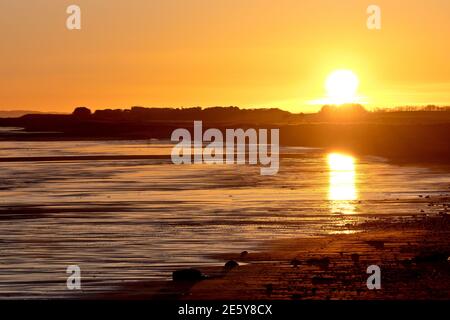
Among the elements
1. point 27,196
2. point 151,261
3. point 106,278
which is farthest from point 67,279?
point 27,196

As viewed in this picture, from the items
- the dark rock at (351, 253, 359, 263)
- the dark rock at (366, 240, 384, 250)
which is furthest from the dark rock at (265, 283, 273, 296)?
the dark rock at (366, 240, 384, 250)

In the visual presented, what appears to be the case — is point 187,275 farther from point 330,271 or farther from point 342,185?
point 342,185

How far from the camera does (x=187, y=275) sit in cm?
1927

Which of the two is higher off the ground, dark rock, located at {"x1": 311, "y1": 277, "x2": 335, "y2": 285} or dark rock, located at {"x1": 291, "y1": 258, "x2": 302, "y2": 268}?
dark rock, located at {"x1": 291, "y1": 258, "x2": 302, "y2": 268}

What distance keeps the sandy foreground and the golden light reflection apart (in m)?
7.42

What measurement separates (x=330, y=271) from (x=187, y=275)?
9.14ft

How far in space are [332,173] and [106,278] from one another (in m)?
31.8

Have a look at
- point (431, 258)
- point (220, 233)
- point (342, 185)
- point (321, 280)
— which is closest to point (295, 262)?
point (321, 280)

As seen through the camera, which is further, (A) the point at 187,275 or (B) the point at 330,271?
(B) the point at 330,271

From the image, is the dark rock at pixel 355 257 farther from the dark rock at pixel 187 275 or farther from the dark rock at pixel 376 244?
the dark rock at pixel 187 275

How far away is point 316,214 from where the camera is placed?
31031mm

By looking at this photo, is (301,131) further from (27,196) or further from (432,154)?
(27,196)

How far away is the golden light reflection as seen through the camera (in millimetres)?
33594

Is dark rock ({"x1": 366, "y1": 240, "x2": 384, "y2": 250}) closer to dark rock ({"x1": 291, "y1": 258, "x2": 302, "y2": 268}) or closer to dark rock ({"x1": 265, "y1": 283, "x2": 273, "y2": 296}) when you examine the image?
dark rock ({"x1": 291, "y1": 258, "x2": 302, "y2": 268})
